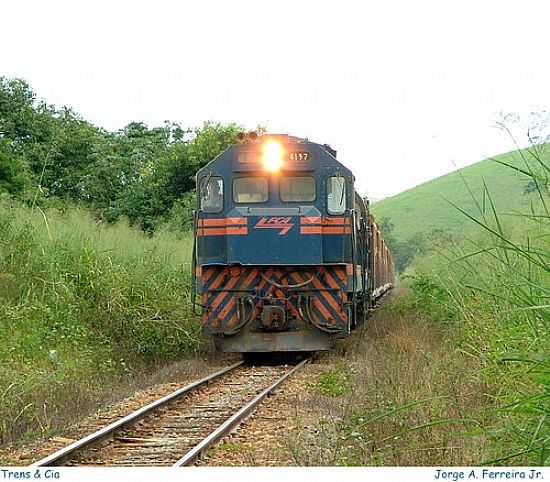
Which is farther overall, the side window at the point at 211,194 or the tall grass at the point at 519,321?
the side window at the point at 211,194

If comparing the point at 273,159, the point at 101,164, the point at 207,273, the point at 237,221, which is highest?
the point at 101,164

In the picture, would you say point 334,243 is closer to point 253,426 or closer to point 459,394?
point 253,426

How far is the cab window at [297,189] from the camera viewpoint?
12977 mm

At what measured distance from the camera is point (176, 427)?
827cm

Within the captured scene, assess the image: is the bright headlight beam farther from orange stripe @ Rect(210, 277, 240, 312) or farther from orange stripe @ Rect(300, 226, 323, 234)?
orange stripe @ Rect(210, 277, 240, 312)

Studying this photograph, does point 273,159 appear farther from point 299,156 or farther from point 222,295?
point 222,295

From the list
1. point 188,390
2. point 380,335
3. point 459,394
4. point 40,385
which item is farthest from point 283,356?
point 459,394

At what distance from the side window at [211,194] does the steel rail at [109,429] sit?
116 inches

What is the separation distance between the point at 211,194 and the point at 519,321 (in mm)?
7443

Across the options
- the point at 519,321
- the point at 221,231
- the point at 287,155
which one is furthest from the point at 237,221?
the point at 519,321
